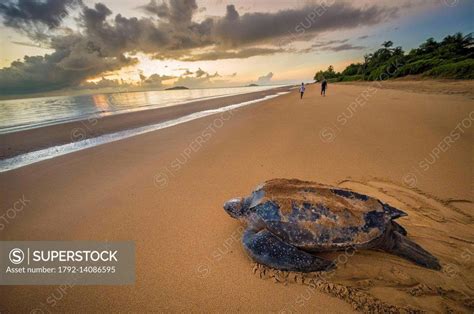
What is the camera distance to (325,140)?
6.61 meters

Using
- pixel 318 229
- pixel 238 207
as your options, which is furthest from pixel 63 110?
pixel 318 229

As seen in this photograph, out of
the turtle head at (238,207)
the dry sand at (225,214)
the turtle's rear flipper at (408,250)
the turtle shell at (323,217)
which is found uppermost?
the turtle shell at (323,217)

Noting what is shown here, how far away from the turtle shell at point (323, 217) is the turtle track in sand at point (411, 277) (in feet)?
1.09

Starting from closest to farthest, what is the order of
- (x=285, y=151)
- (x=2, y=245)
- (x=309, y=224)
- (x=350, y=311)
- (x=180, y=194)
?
1. (x=350, y=311)
2. (x=309, y=224)
3. (x=2, y=245)
4. (x=180, y=194)
5. (x=285, y=151)

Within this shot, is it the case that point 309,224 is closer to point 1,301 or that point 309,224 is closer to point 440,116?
point 1,301

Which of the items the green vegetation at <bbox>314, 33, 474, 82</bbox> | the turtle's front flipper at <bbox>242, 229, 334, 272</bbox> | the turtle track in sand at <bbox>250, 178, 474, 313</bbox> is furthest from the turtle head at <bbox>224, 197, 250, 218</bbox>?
the green vegetation at <bbox>314, 33, 474, 82</bbox>

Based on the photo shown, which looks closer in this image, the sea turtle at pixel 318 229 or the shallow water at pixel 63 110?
the sea turtle at pixel 318 229

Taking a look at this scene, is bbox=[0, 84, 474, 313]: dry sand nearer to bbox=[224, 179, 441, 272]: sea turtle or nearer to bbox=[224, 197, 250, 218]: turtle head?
bbox=[224, 179, 441, 272]: sea turtle

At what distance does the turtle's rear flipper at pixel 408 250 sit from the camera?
226 centimetres

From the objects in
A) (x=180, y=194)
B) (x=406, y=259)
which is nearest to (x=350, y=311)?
(x=406, y=259)

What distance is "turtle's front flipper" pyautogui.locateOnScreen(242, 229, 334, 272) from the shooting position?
2.22 m

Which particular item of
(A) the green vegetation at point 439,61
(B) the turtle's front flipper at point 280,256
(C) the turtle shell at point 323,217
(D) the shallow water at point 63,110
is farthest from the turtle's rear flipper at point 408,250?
(A) the green vegetation at point 439,61

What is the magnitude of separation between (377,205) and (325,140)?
14.9ft

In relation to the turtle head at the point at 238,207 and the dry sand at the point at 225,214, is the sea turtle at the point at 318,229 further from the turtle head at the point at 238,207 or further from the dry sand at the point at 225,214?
the turtle head at the point at 238,207
